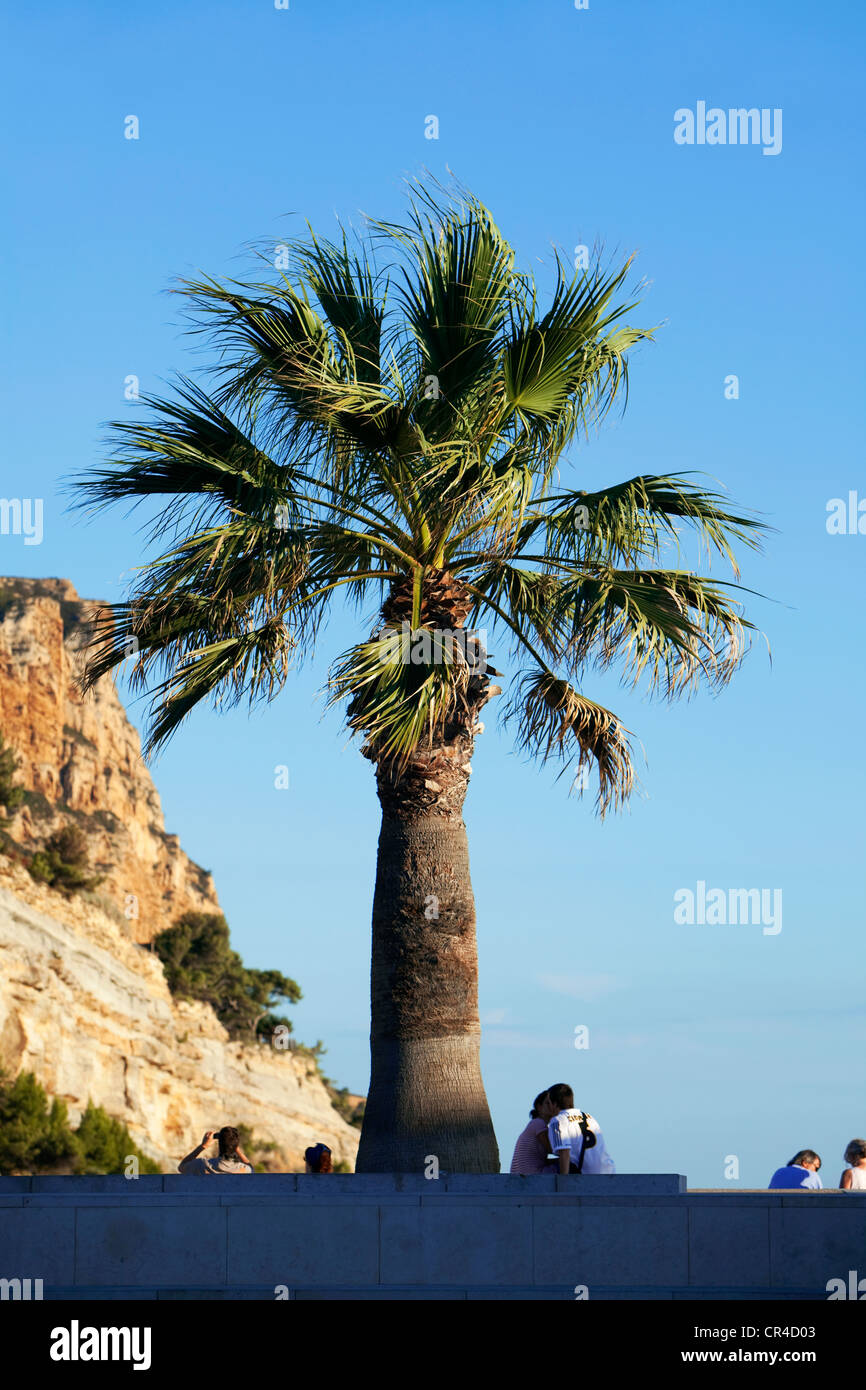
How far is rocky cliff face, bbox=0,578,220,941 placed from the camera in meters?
68.6

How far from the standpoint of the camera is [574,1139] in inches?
436

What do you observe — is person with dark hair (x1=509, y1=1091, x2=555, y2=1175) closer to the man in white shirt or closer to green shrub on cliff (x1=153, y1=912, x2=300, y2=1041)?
the man in white shirt

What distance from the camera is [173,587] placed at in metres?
12.6

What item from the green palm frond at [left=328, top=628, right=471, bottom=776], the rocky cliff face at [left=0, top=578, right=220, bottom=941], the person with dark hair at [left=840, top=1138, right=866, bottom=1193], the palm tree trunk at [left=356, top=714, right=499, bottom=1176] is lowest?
the person with dark hair at [left=840, top=1138, right=866, bottom=1193]

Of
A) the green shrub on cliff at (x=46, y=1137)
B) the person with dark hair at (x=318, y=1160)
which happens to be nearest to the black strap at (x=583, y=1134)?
the person with dark hair at (x=318, y=1160)

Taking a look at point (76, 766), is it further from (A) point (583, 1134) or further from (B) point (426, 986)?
(A) point (583, 1134)

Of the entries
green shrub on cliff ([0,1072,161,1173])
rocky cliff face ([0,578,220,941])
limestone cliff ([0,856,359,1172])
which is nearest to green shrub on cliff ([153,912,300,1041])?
rocky cliff face ([0,578,220,941])

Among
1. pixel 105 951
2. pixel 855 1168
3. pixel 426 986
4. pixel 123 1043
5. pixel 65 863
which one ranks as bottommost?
pixel 123 1043

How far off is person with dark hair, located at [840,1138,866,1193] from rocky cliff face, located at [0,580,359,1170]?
3903 cm

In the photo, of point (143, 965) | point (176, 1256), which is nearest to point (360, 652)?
point (176, 1256)

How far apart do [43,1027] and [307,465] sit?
38936mm

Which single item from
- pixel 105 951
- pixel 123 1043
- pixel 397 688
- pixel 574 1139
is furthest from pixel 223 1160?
pixel 105 951

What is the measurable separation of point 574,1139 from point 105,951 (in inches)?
1853
